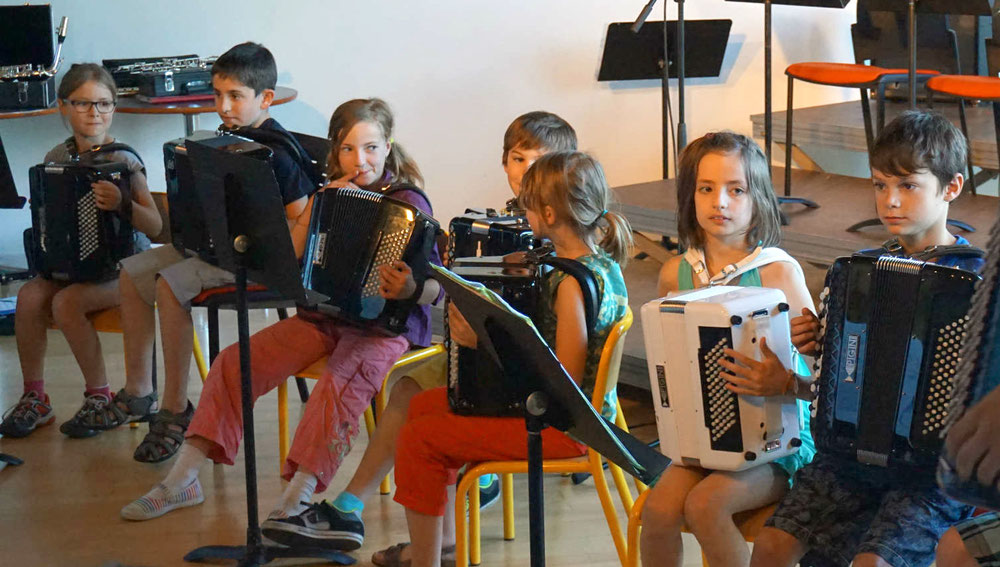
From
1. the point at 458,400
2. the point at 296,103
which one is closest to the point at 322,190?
the point at 458,400

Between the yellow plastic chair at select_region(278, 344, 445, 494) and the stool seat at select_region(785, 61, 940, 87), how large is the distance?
230 centimetres

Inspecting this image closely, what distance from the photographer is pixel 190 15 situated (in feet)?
16.7

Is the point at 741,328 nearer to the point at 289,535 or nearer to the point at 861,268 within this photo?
the point at 861,268

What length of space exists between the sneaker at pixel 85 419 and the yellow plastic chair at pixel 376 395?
0.65 metres

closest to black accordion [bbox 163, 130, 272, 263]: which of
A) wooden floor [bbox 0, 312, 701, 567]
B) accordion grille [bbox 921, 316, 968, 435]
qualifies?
wooden floor [bbox 0, 312, 701, 567]

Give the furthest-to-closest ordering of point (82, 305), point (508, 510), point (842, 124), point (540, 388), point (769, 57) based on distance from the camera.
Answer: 1. point (842, 124)
2. point (769, 57)
3. point (82, 305)
4. point (508, 510)
5. point (540, 388)

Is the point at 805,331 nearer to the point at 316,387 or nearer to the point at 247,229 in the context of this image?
the point at 247,229

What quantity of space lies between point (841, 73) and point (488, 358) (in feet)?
9.05

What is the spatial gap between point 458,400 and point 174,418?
51.6 inches

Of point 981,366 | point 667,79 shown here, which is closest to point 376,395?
point 981,366

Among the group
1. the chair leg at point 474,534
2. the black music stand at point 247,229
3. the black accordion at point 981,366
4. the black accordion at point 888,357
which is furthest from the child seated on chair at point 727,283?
the black accordion at point 981,366

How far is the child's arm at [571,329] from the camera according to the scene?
2336 millimetres

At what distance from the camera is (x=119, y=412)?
11.9ft

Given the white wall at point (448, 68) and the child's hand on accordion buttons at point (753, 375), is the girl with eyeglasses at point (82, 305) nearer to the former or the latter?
the white wall at point (448, 68)
